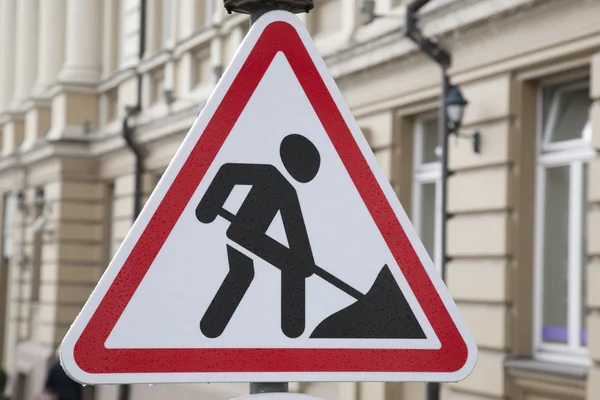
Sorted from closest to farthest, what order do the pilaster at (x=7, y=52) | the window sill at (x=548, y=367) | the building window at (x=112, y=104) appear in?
the window sill at (x=548, y=367) < the building window at (x=112, y=104) < the pilaster at (x=7, y=52)

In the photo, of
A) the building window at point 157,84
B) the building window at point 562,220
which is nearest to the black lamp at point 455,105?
the building window at point 562,220

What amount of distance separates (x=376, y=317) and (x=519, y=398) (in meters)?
6.54

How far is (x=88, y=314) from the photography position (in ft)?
8.36

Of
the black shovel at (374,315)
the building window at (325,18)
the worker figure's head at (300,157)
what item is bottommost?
the black shovel at (374,315)

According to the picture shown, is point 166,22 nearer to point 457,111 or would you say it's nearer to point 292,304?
point 457,111

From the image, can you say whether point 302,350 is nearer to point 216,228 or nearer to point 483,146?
point 216,228

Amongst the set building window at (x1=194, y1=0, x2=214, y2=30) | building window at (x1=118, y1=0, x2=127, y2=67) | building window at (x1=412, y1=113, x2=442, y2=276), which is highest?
building window at (x1=118, y1=0, x2=127, y2=67)

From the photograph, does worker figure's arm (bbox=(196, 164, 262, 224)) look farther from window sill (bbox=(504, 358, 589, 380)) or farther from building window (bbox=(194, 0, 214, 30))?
building window (bbox=(194, 0, 214, 30))

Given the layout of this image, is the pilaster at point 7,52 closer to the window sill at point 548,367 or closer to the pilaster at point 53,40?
the pilaster at point 53,40

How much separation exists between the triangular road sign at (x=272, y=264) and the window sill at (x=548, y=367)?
571 centimetres

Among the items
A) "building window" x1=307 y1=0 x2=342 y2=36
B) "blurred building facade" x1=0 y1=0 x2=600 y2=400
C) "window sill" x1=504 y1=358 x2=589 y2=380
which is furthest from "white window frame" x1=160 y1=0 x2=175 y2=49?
"window sill" x1=504 y1=358 x2=589 y2=380

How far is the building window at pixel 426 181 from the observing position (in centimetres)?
1090

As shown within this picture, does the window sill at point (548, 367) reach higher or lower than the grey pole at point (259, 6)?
lower

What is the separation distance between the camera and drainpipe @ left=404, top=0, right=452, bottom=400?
9.67 meters
